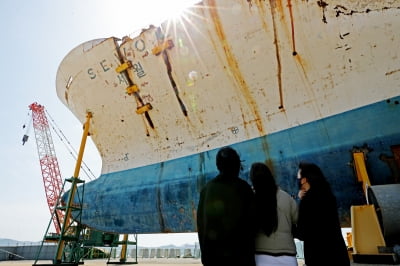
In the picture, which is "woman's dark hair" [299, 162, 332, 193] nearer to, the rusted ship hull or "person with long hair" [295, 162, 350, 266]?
"person with long hair" [295, 162, 350, 266]

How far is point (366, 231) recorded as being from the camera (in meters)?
3.54

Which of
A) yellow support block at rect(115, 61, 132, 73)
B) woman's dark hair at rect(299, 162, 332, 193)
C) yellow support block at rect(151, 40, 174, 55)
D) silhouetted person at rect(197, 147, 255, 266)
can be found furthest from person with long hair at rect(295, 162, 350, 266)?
yellow support block at rect(115, 61, 132, 73)

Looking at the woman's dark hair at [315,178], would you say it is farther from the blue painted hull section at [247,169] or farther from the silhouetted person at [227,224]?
the blue painted hull section at [247,169]

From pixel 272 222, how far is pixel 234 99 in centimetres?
484

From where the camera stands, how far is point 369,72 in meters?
5.15

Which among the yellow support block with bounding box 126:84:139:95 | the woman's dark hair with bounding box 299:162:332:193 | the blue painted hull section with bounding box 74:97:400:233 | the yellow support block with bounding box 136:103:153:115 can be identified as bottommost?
the woman's dark hair with bounding box 299:162:332:193

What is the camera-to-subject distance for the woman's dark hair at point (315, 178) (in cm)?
214

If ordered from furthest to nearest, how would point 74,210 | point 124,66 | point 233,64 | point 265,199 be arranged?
point 74,210, point 124,66, point 233,64, point 265,199

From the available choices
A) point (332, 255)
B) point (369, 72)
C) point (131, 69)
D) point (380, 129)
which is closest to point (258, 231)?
point (332, 255)

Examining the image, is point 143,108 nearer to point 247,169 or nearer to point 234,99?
point 234,99

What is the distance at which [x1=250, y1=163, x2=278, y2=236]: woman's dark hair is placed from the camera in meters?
2.04

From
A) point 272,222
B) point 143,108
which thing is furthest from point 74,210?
point 272,222

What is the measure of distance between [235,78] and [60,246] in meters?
6.55

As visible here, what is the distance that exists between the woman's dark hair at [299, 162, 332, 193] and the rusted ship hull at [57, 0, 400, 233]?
3174 millimetres
